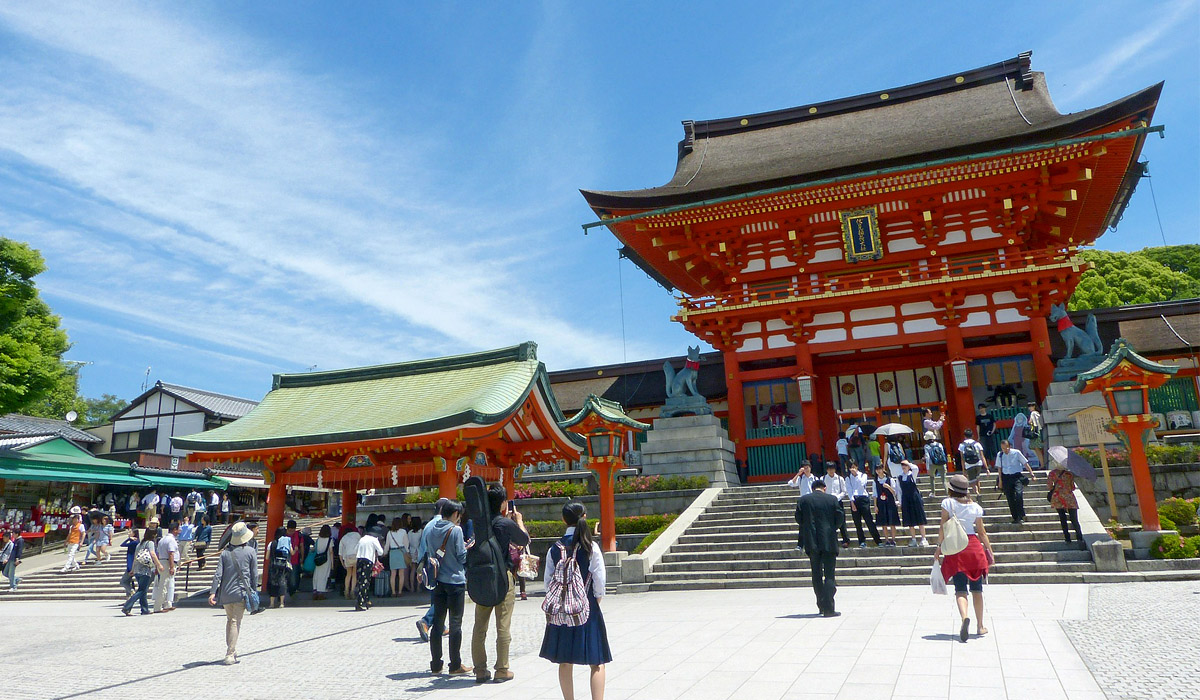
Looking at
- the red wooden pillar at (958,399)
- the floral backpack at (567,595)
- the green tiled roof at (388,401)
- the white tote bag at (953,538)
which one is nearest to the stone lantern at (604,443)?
the green tiled roof at (388,401)

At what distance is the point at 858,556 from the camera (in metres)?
13.7

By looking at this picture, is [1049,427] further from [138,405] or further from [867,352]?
[138,405]

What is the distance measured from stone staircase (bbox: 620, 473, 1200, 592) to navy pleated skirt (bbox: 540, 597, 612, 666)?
8670mm

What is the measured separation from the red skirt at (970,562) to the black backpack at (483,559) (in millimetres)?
4633

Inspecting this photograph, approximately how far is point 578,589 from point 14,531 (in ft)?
84.3

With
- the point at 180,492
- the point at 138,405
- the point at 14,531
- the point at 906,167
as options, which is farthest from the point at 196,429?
the point at 906,167

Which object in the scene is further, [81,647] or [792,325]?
[792,325]

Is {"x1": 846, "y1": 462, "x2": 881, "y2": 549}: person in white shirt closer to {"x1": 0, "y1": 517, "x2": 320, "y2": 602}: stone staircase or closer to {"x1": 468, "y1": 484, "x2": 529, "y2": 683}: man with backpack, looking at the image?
{"x1": 468, "y1": 484, "x2": 529, "y2": 683}: man with backpack

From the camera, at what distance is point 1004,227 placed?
22297mm

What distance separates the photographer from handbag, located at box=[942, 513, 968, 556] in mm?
7527

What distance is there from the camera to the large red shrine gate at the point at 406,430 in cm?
1463

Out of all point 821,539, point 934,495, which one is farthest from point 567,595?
point 934,495


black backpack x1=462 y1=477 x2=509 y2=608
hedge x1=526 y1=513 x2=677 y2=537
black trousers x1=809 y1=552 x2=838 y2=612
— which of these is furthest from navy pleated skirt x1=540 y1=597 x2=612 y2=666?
hedge x1=526 y1=513 x2=677 y2=537

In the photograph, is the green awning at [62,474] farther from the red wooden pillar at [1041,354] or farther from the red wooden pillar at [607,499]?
the red wooden pillar at [1041,354]
